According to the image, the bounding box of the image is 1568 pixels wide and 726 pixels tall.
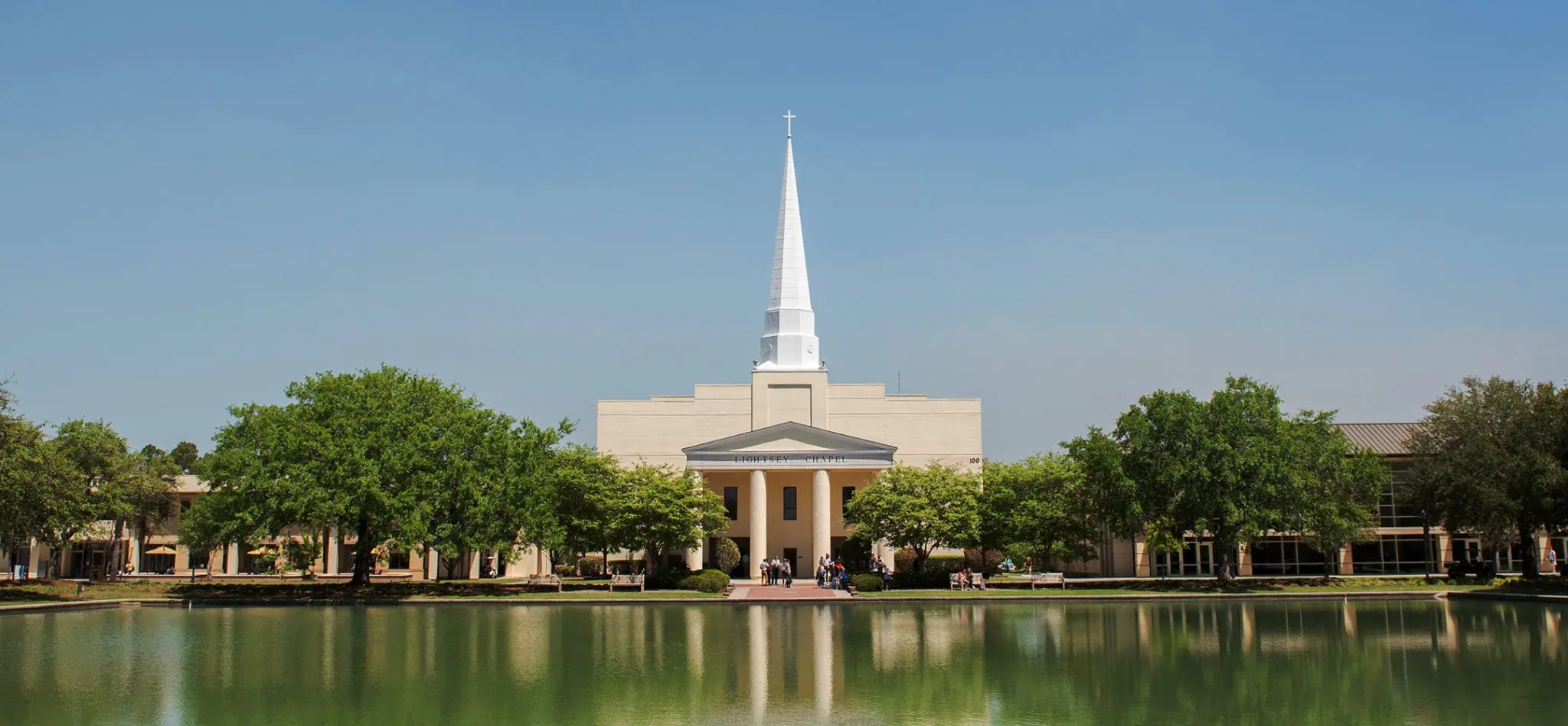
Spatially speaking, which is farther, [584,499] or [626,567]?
[626,567]

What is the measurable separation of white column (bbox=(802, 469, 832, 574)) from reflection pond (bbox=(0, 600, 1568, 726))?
31663mm

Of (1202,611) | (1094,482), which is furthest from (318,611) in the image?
(1094,482)

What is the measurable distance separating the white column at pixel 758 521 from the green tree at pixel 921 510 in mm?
10541

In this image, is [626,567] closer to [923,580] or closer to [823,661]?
[923,580]

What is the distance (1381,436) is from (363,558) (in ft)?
210

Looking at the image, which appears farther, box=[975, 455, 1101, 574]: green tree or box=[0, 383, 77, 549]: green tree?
box=[975, 455, 1101, 574]: green tree

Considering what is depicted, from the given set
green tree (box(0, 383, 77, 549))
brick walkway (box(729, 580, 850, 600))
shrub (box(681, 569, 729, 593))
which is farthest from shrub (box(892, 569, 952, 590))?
green tree (box(0, 383, 77, 549))

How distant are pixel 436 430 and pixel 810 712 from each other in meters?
41.4

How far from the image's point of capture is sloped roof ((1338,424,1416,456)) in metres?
77.8

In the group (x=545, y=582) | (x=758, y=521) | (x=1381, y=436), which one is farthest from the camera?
(x=1381, y=436)

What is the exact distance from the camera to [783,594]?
55.8m

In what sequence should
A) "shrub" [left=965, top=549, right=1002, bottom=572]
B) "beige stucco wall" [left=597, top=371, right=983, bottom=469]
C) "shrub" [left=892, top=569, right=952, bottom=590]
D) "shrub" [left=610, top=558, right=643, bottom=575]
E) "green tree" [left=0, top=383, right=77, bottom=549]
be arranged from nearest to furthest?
"green tree" [left=0, top=383, right=77, bottom=549] < "shrub" [left=892, top=569, right=952, bottom=590] < "shrub" [left=965, top=549, right=1002, bottom=572] < "shrub" [left=610, top=558, right=643, bottom=575] < "beige stucco wall" [left=597, top=371, right=983, bottom=469]

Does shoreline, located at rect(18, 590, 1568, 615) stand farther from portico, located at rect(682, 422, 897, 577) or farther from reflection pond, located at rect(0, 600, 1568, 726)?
portico, located at rect(682, 422, 897, 577)

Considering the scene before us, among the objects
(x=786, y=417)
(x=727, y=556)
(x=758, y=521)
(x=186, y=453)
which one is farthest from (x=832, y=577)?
(x=186, y=453)
